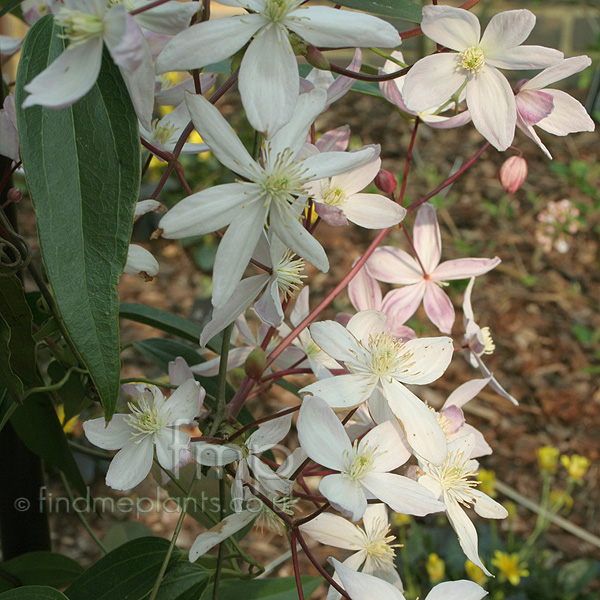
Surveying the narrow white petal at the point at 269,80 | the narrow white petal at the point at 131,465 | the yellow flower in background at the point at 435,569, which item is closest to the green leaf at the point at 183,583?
the narrow white petal at the point at 131,465

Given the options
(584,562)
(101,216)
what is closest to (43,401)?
(101,216)

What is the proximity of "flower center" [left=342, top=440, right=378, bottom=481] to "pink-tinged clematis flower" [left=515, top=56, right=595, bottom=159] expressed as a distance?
0.21 meters

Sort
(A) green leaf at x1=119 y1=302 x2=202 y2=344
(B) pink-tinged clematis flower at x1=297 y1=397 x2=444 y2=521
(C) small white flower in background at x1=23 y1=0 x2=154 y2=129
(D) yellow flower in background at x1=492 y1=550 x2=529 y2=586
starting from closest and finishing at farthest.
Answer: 1. (C) small white flower in background at x1=23 y1=0 x2=154 y2=129
2. (B) pink-tinged clematis flower at x1=297 y1=397 x2=444 y2=521
3. (A) green leaf at x1=119 y1=302 x2=202 y2=344
4. (D) yellow flower in background at x1=492 y1=550 x2=529 y2=586

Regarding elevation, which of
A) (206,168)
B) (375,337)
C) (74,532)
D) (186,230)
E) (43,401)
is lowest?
(74,532)

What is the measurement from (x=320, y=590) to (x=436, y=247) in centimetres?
89

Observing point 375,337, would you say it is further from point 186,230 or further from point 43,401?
point 43,401

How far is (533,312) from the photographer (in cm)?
A: 184

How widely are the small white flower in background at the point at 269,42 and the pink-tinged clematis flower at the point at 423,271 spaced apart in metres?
0.23

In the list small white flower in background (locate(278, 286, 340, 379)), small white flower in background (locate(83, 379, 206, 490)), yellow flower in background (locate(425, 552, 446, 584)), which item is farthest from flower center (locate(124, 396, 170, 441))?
yellow flower in background (locate(425, 552, 446, 584))

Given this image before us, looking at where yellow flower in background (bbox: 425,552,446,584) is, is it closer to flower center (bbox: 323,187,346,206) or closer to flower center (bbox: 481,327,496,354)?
flower center (bbox: 481,327,496,354)

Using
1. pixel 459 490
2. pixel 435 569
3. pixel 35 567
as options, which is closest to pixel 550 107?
pixel 459 490

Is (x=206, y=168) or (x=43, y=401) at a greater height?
(x=43, y=401)

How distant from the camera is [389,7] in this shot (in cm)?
41

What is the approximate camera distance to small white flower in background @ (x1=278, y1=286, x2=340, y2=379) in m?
0.49
